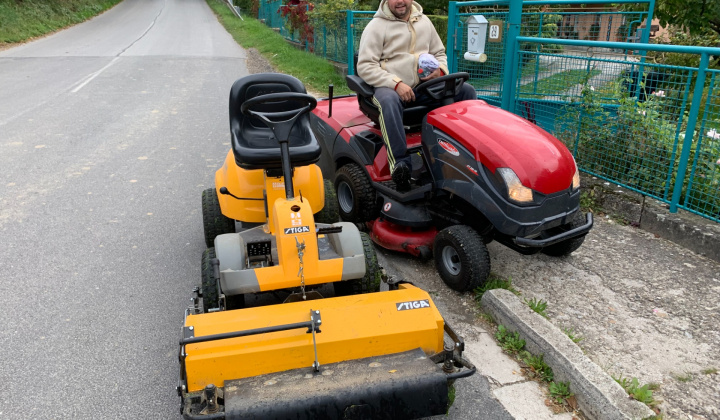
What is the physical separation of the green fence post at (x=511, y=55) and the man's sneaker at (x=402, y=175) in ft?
7.91

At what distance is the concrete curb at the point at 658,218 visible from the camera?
4000 mm

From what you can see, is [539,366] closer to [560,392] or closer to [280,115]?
[560,392]

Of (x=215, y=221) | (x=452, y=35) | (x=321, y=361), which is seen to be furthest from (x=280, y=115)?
(x=452, y=35)

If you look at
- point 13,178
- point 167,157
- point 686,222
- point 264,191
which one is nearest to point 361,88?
point 264,191

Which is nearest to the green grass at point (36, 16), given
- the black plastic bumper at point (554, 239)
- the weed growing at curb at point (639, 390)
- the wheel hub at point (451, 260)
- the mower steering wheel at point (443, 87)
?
the mower steering wheel at point (443, 87)

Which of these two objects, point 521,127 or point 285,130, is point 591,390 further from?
point 285,130

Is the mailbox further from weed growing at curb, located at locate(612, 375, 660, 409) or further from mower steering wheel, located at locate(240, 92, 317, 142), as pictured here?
weed growing at curb, located at locate(612, 375, 660, 409)

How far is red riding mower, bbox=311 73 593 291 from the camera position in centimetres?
331

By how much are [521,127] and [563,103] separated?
214 centimetres

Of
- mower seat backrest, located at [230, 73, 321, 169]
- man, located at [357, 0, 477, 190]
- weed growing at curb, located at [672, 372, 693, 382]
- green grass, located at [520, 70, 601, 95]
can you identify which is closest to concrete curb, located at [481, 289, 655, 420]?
weed growing at curb, located at [672, 372, 693, 382]

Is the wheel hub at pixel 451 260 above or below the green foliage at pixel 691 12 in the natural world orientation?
below

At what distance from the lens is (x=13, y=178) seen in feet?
19.8

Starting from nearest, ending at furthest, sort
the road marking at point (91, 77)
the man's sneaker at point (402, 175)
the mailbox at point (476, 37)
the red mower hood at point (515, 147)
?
the red mower hood at point (515, 147)
the man's sneaker at point (402, 175)
the mailbox at point (476, 37)
the road marking at point (91, 77)

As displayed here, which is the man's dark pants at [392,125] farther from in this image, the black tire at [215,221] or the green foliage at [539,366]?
the green foliage at [539,366]
